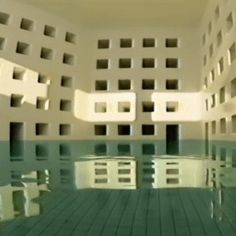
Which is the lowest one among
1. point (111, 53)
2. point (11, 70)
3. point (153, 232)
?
point (153, 232)

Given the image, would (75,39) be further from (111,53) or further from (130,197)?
(130,197)

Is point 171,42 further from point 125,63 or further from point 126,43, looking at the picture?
point 125,63

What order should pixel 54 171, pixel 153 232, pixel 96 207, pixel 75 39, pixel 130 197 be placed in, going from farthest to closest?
pixel 75 39 → pixel 54 171 → pixel 130 197 → pixel 96 207 → pixel 153 232

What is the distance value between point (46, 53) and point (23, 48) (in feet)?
4.04

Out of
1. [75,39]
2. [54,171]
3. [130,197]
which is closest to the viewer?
[130,197]

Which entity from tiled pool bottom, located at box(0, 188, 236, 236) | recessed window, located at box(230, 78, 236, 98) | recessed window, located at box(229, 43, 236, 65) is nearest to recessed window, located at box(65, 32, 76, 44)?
recessed window, located at box(229, 43, 236, 65)

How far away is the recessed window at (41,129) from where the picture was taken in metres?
20.3

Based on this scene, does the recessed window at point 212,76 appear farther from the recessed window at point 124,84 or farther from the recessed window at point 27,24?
the recessed window at point 27,24

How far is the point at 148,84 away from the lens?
23656 mm

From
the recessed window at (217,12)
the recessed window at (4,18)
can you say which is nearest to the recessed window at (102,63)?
the recessed window at (4,18)

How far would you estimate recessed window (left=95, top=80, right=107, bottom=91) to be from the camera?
2267 cm

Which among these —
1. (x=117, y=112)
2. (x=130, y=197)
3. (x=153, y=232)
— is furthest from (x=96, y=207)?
(x=117, y=112)

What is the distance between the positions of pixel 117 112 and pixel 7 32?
671 centimetres

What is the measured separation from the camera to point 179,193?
15.4 feet
